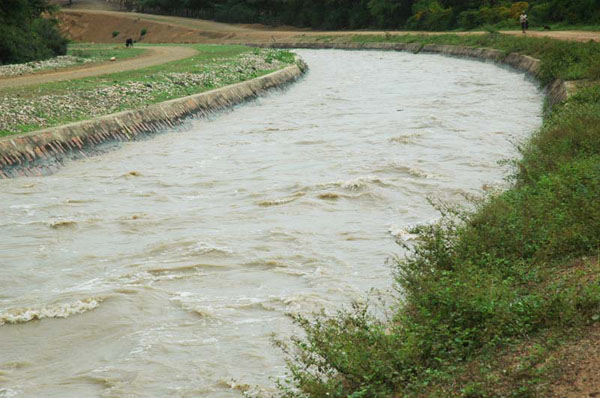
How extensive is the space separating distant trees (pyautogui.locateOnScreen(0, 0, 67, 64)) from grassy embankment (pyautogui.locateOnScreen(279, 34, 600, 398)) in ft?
84.5

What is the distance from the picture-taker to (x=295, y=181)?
13.6 m

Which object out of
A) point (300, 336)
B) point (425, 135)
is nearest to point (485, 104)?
point (425, 135)

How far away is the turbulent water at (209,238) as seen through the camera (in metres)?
6.59

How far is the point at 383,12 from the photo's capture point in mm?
68750

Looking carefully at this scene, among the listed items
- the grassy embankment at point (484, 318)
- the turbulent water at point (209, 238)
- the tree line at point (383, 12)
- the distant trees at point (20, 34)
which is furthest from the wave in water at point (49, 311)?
the tree line at point (383, 12)

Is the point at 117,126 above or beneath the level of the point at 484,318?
beneath

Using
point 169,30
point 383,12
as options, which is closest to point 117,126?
point 383,12

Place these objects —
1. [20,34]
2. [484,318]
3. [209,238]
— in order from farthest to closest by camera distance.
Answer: [20,34] → [209,238] → [484,318]

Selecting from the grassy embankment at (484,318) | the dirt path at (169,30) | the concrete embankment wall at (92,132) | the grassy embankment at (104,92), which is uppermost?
the grassy embankment at (484,318)

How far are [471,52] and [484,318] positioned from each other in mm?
38277

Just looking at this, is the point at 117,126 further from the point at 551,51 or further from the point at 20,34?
the point at 551,51

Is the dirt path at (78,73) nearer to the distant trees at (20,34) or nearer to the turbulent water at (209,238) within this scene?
the distant trees at (20,34)

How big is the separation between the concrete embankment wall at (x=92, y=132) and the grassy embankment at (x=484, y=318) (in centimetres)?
838

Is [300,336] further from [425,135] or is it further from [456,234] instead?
[425,135]
